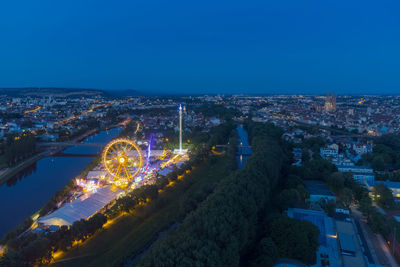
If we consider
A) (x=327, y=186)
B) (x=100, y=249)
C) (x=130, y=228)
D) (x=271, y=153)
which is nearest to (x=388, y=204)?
(x=327, y=186)

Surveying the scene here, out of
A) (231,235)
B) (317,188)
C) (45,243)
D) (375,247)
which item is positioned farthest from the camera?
(317,188)

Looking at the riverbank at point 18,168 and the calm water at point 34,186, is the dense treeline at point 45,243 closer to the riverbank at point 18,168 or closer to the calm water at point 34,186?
the calm water at point 34,186

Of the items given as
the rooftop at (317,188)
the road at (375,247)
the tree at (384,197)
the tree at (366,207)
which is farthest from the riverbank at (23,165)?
the tree at (384,197)

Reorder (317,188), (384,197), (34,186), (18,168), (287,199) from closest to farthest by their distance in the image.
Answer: (287,199), (384,197), (317,188), (34,186), (18,168)

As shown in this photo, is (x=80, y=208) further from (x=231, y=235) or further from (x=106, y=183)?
(x=231, y=235)

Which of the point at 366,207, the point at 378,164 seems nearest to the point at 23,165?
the point at 366,207

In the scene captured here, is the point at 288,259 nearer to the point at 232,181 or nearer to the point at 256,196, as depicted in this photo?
the point at 256,196
